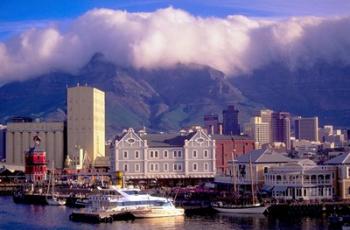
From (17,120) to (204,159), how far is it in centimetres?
5134

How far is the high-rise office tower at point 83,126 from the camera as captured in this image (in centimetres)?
13388

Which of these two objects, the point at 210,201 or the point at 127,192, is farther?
the point at 210,201

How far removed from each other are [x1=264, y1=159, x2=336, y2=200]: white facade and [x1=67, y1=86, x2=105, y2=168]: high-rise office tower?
59.7m

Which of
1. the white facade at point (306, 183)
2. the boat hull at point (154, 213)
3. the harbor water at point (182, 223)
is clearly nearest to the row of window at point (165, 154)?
the white facade at point (306, 183)

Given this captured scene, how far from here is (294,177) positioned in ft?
246

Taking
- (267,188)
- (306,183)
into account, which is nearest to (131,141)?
(267,188)

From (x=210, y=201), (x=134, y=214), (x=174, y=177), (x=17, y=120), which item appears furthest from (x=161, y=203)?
(x=17, y=120)

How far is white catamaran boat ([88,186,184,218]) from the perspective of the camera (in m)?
68.8

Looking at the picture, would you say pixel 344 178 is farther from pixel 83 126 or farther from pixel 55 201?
pixel 83 126

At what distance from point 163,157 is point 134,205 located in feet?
124

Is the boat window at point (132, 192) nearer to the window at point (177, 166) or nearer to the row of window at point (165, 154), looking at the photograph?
the row of window at point (165, 154)

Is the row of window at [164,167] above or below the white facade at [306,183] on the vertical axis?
above

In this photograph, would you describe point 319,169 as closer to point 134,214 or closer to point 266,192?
point 266,192

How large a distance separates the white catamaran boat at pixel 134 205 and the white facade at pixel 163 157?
34215 mm
